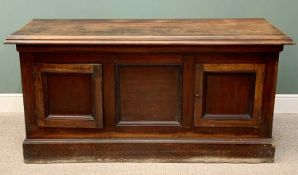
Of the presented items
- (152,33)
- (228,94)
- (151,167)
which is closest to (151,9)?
(152,33)

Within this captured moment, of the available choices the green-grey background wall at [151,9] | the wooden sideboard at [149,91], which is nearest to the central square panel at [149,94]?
the wooden sideboard at [149,91]

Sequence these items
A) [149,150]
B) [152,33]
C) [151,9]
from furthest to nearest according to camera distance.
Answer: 1. [151,9]
2. [149,150]
3. [152,33]

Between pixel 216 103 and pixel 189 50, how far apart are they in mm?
267

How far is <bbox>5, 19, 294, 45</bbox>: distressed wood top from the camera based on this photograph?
183 centimetres

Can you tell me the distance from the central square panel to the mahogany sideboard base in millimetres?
96

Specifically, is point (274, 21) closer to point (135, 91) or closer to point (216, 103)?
point (216, 103)

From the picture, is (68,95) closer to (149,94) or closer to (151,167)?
(149,94)

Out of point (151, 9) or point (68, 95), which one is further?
point (151, 9)

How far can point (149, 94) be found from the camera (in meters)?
1.96

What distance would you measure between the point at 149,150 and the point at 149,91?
261 millimetres

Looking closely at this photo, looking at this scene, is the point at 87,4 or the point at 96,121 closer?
the point at 96,121

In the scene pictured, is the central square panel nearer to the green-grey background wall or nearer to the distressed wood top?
the distressed wood top

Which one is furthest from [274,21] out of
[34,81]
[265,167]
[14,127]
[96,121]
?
[14,127]

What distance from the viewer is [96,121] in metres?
1.96
